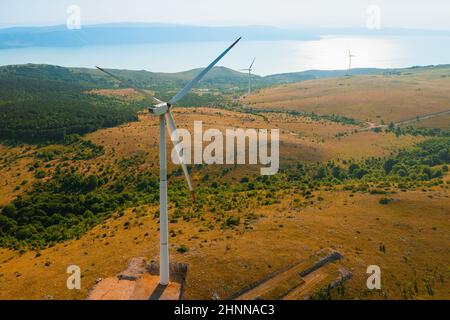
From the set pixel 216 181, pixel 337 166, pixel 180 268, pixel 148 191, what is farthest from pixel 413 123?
pixel 180 268

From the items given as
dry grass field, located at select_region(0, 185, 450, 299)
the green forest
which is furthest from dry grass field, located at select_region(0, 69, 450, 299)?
the green forest

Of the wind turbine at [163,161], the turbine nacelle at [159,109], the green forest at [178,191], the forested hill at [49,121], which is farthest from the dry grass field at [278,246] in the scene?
the forested hill at [49,121]

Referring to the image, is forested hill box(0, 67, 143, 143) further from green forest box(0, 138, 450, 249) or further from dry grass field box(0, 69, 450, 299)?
dry grass field box(0, 69, 450, 299)

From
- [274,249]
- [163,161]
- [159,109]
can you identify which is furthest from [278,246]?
[159,109]

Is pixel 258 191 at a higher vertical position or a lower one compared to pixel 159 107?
lower

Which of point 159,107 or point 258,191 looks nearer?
point 159,107

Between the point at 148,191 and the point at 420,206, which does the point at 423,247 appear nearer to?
the point at 420,206

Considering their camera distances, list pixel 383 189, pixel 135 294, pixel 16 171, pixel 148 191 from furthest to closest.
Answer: pixel 16 171 → pixel 148 191 → pixel 383 189 → pixel 135 294

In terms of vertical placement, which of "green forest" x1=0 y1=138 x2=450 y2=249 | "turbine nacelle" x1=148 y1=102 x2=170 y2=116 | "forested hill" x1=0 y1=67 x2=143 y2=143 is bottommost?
"green forest" x1=0 y1=138 x2=450 y2=249
